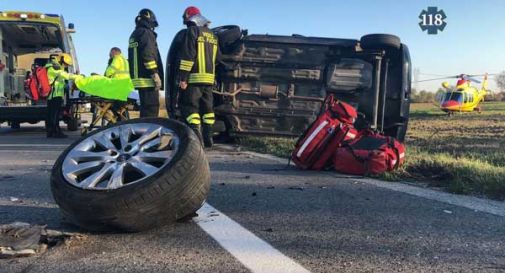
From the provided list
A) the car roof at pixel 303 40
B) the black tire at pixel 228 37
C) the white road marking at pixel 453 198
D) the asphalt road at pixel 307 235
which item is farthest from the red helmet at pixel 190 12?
the white road marking at pixel 453 198

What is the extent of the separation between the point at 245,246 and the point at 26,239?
4.12ft

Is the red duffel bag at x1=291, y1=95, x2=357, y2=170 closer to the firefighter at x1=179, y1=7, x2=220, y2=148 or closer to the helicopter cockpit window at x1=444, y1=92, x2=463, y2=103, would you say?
the firefighter at x1=179, y1=7, x2=220, y2=148

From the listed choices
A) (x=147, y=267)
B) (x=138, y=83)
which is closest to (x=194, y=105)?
(x=138, y=83)

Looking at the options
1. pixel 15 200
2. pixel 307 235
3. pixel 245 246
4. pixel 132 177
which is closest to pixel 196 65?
pixel 15 200

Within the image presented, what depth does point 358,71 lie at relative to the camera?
780 cm

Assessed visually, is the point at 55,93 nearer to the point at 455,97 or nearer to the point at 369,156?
the point at 369,156

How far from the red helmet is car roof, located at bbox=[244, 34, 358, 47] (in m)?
0.94

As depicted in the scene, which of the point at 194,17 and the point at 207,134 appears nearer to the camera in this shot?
the point at 194,17

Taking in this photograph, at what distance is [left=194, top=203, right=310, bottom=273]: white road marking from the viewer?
8.53 feet

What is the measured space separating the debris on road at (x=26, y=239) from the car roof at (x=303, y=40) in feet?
18.1

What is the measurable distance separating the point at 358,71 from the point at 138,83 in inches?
129

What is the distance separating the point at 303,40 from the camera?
317 inches

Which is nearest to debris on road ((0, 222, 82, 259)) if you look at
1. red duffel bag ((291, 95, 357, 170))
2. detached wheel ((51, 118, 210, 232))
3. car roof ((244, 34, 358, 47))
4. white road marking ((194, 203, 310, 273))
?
detached wheel ((51, 118, 210, 232))

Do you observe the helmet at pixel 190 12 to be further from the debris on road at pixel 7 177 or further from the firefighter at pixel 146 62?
the debris on road at pixel 7 177
